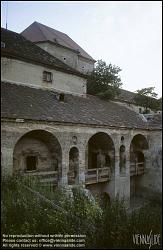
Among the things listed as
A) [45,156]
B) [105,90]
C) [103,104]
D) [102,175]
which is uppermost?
[105,90]

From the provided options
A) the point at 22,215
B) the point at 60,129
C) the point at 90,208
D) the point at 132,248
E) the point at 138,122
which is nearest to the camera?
the point at 132,248

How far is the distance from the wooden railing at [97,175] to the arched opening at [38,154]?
9.77 ft

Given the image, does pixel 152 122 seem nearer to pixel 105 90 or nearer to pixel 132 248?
pixel 105 90

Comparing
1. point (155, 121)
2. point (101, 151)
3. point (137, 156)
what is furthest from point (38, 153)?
point (155, 121)

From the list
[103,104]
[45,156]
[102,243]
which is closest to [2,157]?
[45,156]

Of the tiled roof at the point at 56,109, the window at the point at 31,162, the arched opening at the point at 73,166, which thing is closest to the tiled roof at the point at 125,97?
the tiled roof at the point at 56,109

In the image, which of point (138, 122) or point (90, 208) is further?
point (138, 122)

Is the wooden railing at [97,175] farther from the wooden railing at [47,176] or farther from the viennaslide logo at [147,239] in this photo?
the viennaslide logo at [147,239]

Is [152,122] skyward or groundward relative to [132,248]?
skyward

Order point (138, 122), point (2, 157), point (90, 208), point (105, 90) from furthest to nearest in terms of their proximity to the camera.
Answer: point (105, 90)
point (138, 122)
point (2, 157)
point (90, 208)

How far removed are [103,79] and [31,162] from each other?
15.4 metres

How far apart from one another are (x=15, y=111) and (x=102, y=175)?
9022mm

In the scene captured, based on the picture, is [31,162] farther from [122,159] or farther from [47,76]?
[122,159]

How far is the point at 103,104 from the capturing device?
25766 mm
